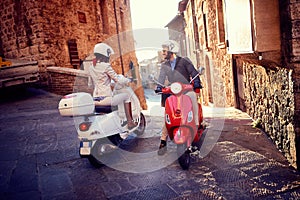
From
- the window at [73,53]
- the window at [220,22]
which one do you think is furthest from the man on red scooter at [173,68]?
the window at [73,53]

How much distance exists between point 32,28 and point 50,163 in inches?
329

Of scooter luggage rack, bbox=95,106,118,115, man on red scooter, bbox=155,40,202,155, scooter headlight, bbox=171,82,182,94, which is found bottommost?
scooter luggage rack, bbox=95,106,118,115

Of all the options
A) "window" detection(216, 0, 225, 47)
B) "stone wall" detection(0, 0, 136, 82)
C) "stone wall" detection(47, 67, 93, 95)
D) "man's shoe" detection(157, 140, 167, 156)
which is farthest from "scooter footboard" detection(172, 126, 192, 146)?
"stone wall" detection(0, 0, 136, 82)

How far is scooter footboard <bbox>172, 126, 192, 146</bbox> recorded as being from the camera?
11.4 ft

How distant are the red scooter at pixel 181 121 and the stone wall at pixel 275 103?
1140 millimetres

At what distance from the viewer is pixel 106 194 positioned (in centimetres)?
299

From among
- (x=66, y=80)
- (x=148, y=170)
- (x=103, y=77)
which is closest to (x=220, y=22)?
(x=66, y=80)

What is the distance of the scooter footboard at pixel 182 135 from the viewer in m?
3.47

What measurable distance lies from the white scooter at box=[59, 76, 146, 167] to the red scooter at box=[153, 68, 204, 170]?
775 millimetres

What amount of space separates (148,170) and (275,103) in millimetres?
2003

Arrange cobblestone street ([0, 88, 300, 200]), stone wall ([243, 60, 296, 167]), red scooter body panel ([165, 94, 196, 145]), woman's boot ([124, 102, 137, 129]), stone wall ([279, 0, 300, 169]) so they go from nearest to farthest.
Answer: cobblestone street ([0, 88, 300, 200])
stone wall ([279, 0, 300, 169])
stone wall ([243, 60, 296, 167])
red scooter body panel ([165, 94, 196, 145])
woman's boot ([124, 102, 137, 129])

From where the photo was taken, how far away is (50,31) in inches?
441

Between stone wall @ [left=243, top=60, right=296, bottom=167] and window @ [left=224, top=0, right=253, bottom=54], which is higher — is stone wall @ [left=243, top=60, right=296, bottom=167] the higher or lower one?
the lower one

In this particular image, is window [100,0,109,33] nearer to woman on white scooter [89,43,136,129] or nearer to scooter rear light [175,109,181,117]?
woman on white scooter [89,43,136,129]
